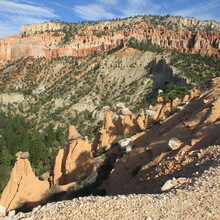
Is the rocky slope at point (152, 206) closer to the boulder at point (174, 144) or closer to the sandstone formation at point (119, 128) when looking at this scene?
the boulder at point (174, 144)

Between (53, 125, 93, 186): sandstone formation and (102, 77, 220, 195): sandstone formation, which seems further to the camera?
(53, 125, 93, 186): sandstone formation

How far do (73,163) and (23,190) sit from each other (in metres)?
4.44

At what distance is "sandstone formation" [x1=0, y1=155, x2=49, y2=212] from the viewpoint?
53.3 feet

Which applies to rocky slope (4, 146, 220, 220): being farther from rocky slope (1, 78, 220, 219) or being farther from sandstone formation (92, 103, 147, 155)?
sandstone formation (92, 103, 147, 155)

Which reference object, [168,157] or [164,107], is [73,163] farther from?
[164,107]

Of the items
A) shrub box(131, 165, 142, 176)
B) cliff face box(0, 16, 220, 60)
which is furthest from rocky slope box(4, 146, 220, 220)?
cliff face box(0, 16, 220, 60)

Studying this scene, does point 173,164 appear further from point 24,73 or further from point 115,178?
point 24,73

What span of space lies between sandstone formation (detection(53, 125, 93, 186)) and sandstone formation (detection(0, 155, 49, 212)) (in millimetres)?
2130

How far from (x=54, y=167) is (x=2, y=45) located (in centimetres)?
10359

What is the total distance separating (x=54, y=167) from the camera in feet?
67.1

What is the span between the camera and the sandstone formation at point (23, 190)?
16.2 metres

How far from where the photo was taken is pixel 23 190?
55.0 feet

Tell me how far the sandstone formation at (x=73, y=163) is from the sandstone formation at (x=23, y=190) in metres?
2.13

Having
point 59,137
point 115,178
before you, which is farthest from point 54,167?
point 59,137
